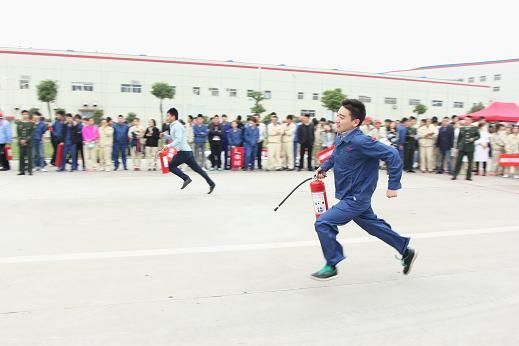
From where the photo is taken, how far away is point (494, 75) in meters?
76.8

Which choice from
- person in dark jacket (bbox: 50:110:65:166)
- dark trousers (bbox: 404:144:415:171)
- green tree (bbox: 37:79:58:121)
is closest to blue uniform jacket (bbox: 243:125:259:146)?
dark trousers (bbox: 404:144:415:171)

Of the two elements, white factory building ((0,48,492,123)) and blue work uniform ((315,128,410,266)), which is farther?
white factory building ((0,48,492,123))

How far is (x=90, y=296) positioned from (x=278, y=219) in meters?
3.60

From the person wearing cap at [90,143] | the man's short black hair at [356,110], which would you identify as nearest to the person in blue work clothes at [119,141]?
the person wearing cap at [90,143]

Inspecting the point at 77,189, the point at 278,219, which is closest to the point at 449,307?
the point at 278,219

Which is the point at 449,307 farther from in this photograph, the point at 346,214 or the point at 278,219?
the point at 278,219

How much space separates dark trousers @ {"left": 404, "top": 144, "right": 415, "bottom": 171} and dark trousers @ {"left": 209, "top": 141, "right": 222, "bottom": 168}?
5.95 m

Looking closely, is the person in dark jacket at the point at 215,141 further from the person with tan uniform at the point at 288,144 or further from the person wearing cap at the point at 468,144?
the person wearing cap at the point at 468,144

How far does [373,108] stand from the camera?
58.7 meters

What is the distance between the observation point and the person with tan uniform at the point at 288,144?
14523 millimetres

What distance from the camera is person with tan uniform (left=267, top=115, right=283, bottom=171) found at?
14438 millimetres

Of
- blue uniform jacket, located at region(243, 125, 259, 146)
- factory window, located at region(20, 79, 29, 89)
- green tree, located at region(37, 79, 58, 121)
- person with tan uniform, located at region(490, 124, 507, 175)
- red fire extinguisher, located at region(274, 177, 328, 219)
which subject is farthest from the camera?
factory window, located at region(20, 79, 29, 89)

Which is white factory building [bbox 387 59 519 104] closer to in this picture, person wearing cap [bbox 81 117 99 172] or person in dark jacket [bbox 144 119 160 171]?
person in dark jacket [bbox 144 119 160 171]

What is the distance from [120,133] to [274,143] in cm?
480
